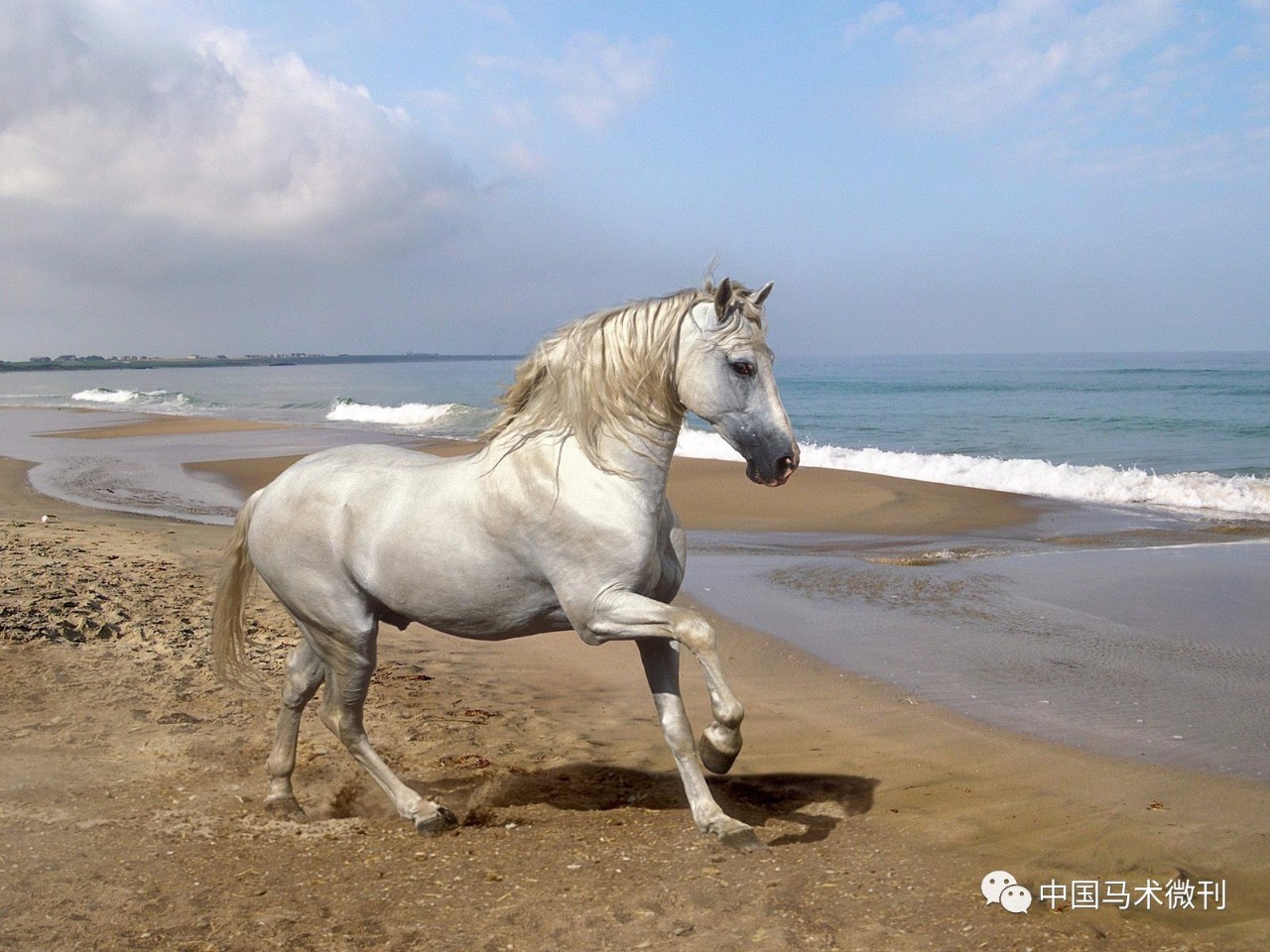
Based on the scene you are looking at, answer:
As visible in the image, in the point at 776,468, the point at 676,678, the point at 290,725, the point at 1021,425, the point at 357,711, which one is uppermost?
the point at 776,468

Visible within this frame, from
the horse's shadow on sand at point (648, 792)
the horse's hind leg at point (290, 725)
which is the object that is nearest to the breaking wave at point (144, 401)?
the horse's hind leg at point (290, 725)

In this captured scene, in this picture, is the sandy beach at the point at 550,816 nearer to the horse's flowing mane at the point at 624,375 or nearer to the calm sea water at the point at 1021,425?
the horse's flowing mane at the point at 624,375

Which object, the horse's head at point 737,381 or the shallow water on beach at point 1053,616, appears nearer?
the horse's head at point 737,381

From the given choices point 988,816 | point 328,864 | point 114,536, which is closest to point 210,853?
point 328,864

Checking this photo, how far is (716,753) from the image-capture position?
151 inches

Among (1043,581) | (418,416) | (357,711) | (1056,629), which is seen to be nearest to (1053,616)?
(1056,629)

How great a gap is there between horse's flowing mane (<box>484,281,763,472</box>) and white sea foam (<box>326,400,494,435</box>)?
1300 inches

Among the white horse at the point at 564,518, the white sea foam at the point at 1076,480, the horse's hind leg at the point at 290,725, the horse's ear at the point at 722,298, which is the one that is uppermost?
the horse's ear at the point at 722,298

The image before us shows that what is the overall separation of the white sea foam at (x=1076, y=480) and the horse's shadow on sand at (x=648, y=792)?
13318 mm

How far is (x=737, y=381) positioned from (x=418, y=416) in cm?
3986

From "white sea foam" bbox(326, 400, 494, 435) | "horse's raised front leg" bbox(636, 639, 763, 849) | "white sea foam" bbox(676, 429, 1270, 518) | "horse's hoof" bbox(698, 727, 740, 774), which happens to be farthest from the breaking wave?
"horse's hoof" bbox(698, 727, 740, 774)

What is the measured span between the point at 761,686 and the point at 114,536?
7.78 m

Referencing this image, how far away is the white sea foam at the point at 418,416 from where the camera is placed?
127 feet

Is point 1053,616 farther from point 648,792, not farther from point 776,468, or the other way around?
point 776,468
